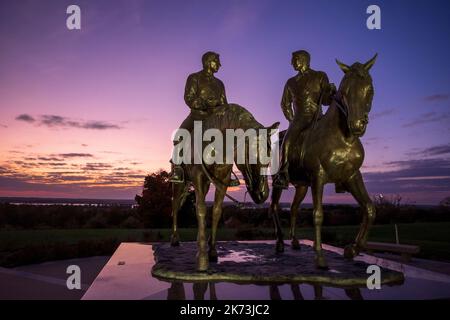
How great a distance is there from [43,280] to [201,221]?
499cm

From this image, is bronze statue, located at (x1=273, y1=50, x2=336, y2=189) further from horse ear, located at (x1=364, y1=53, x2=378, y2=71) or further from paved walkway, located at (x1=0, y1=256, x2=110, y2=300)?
paved walkway, located at (x1=0, y1=256, x2=110, y2=300)

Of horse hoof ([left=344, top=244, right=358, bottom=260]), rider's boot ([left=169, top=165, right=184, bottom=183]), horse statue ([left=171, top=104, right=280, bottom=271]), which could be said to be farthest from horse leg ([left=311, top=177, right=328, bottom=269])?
rider's boot ([left=169, top=165, right=184, bottom=183])

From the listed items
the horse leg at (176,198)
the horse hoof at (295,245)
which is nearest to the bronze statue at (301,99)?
the horse hoof at (295,245)

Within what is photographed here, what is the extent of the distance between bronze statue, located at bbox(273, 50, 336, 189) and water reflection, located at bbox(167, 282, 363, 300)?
231 cm

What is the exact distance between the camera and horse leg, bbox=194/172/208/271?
5.46m

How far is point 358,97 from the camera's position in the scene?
204 inches

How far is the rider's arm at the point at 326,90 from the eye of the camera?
6.38m

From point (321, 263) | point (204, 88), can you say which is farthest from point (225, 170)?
point (321, 263)

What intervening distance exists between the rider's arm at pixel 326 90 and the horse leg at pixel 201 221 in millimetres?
2790

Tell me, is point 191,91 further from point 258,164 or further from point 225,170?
point 258,164

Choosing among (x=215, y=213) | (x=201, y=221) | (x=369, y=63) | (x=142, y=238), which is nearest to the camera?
(x=369, y=63)

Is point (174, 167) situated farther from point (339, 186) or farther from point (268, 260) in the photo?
point (339, 186)

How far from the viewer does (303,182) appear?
6.80 meters
